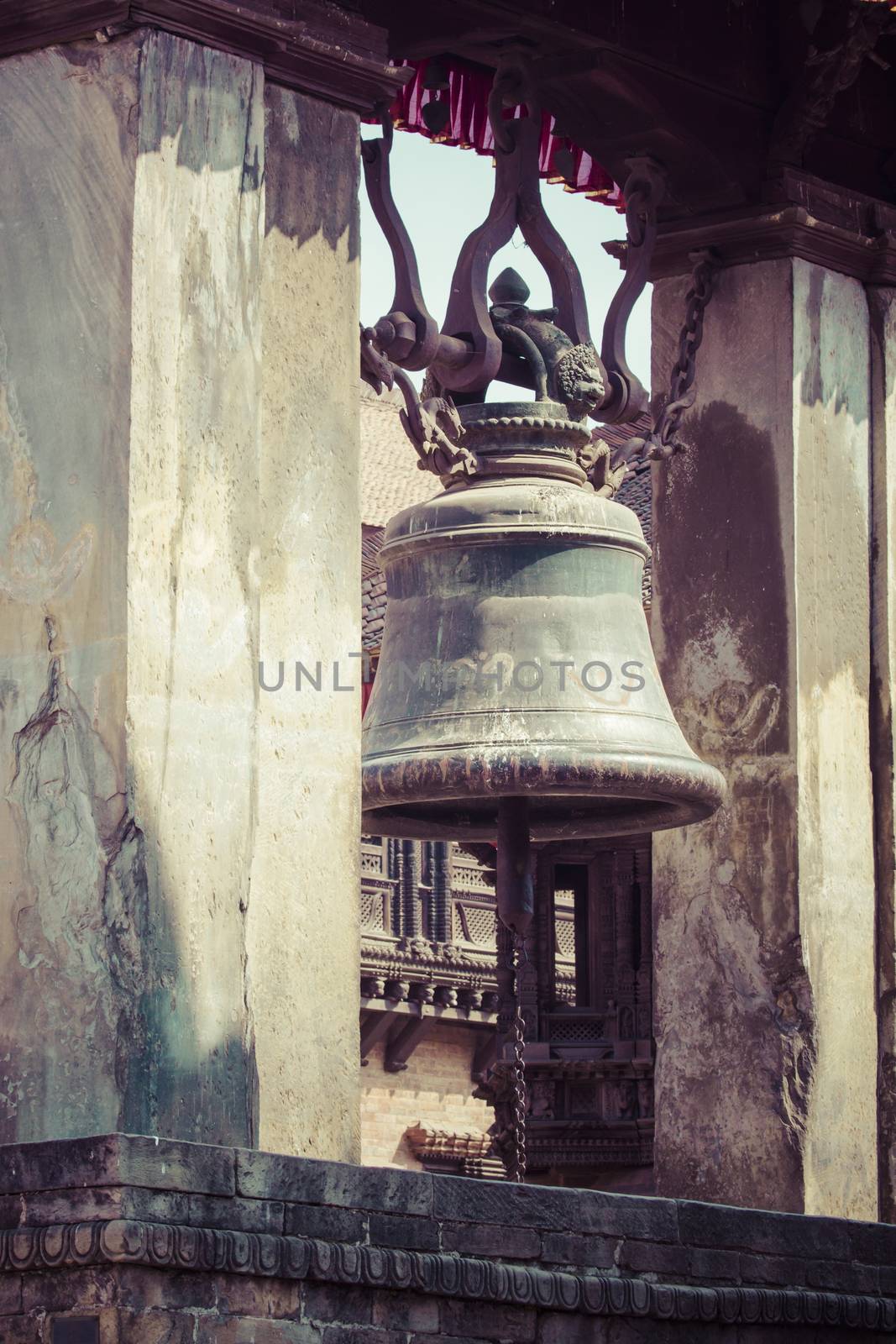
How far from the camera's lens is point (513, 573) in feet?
22.9

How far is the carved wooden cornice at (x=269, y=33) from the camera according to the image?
5.93 meters

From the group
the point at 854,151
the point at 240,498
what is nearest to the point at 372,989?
the point at 854,151

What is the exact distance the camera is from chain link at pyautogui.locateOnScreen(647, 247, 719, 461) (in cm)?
773

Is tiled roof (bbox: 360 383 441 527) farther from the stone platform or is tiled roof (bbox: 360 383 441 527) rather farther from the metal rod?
the stone platform

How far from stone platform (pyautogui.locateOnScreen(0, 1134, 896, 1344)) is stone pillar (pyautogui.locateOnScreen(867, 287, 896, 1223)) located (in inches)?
44.5

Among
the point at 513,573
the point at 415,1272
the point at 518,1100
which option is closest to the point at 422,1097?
the point at 513,573

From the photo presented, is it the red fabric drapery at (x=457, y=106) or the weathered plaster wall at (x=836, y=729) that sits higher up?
the red fabric drapery at (x=457, y=106)

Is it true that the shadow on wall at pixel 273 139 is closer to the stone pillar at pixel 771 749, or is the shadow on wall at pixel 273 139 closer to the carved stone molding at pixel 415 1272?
the stone pillar at pixel 771 749

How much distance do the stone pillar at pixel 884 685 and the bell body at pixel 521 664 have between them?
0.69 metres

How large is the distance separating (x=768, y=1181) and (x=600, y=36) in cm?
269

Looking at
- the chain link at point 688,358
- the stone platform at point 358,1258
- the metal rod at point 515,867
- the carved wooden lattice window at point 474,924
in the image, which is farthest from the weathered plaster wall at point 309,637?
the carved wooden lattice window at point 474,924

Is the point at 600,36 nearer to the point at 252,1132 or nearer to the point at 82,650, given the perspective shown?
the point at 82,650

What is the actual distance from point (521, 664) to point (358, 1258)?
188 centimetres

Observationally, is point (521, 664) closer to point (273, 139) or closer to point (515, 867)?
point (515, 867)
